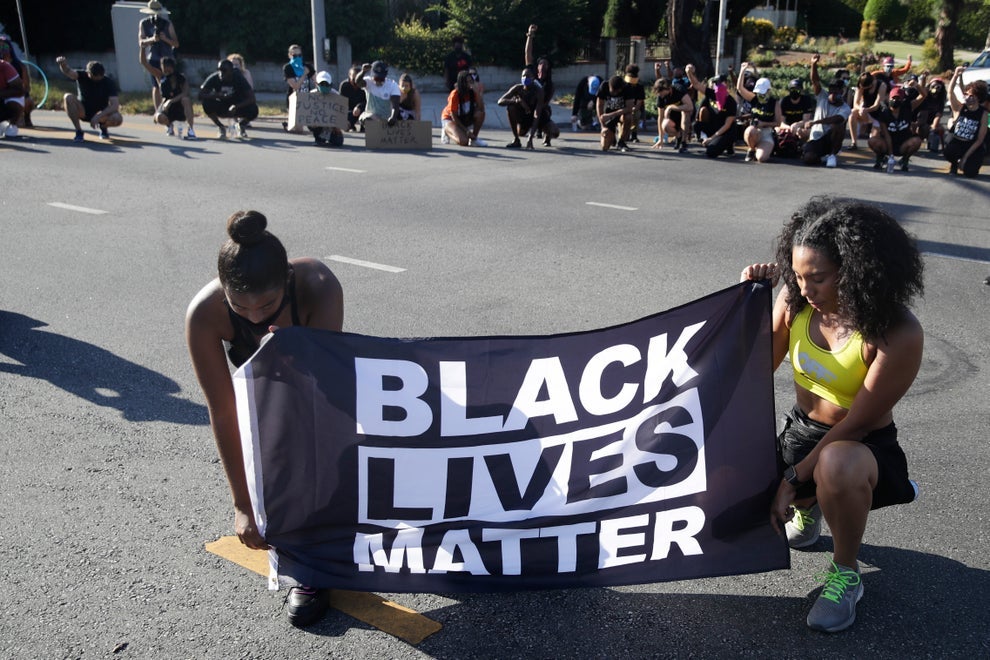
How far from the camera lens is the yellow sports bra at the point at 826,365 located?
321 centimetres

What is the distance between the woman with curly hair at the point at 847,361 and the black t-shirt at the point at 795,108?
13628mm

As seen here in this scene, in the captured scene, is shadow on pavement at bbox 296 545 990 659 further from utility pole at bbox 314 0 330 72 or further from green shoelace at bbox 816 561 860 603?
utility pole at bbox 314 0 330 72

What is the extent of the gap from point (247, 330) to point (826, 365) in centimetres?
208

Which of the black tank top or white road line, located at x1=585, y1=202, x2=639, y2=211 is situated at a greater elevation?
the black tank top

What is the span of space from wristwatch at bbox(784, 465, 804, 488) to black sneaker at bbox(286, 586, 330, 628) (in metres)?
1.70

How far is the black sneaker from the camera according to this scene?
10.3 feet

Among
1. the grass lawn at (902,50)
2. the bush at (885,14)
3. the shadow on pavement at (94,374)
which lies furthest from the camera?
the bush at (885,14)

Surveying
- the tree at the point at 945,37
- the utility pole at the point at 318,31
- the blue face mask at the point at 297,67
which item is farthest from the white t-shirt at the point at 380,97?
the tree at the point at 945,37

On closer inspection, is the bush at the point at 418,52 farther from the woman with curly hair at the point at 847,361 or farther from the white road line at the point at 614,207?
the woman with curly hair at the point at 847,361

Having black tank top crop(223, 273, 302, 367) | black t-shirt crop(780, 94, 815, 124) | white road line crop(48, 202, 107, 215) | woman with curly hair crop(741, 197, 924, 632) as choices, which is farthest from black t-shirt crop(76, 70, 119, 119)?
woman with curly hair crop(741, 197, 924, 632)

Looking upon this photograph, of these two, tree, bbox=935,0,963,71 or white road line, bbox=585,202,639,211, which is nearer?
white road line, bbox=585,202,639,211

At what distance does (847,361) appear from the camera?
127 inches

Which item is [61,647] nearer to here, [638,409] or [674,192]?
[638,409]

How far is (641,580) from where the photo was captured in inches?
125
